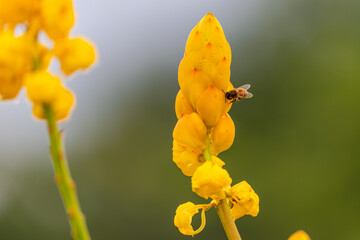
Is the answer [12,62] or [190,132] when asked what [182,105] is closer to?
[190,132]

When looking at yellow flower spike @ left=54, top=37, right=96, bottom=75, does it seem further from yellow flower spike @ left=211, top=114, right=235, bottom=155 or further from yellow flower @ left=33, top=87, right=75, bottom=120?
yellow flower spike @ left=211, top=114, right=235, bottom=155

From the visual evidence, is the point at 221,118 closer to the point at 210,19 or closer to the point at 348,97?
the point at 210,19

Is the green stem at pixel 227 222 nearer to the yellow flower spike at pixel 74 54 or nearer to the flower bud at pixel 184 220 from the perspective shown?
the flower bud at pixel 184 220

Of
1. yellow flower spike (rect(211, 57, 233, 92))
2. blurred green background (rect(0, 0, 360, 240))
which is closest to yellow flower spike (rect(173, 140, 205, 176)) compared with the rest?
yellow flower spike (rect(211, 57, 233, 92))

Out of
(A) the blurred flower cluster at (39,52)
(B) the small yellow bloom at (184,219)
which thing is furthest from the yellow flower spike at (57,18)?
(B) the small yellow bloom at (184,219)

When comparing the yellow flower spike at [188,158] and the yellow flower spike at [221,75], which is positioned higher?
the yellow flower spike at [221,75]
